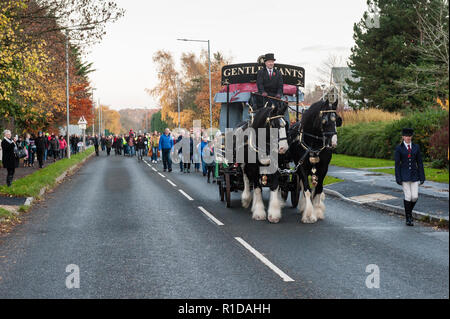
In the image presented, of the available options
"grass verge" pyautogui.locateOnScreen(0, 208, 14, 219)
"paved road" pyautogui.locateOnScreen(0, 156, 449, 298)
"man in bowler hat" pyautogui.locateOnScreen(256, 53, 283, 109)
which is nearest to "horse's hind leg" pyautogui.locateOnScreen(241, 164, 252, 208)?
"paved road" pyautogui.locateOnScreen(0, 156, 449, 298)

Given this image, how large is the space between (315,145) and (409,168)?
175cm

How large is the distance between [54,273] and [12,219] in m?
4.75

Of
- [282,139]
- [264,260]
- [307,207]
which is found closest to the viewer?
[264,260]

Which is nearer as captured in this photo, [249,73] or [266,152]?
[266,152]

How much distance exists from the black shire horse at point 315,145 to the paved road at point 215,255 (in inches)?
23.5

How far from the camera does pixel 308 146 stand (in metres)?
8.89

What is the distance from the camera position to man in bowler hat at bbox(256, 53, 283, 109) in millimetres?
10086

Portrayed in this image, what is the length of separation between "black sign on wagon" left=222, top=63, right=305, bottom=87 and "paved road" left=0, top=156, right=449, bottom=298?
10.6 ft

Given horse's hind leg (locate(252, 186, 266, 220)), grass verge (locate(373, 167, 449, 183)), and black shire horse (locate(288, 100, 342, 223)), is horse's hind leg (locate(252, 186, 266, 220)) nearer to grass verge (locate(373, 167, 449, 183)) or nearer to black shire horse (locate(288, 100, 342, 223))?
black shire horse (locate(288, 100, 342, 223))

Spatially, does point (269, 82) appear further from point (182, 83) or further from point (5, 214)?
point (182, 83)

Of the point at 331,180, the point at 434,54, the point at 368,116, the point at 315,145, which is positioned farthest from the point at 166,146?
the point at 315,145

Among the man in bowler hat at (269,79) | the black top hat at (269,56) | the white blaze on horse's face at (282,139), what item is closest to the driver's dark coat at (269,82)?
the man in bowler hat at (269,79)

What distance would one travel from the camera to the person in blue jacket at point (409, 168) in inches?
350

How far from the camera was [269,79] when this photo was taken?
1013 centimetres
